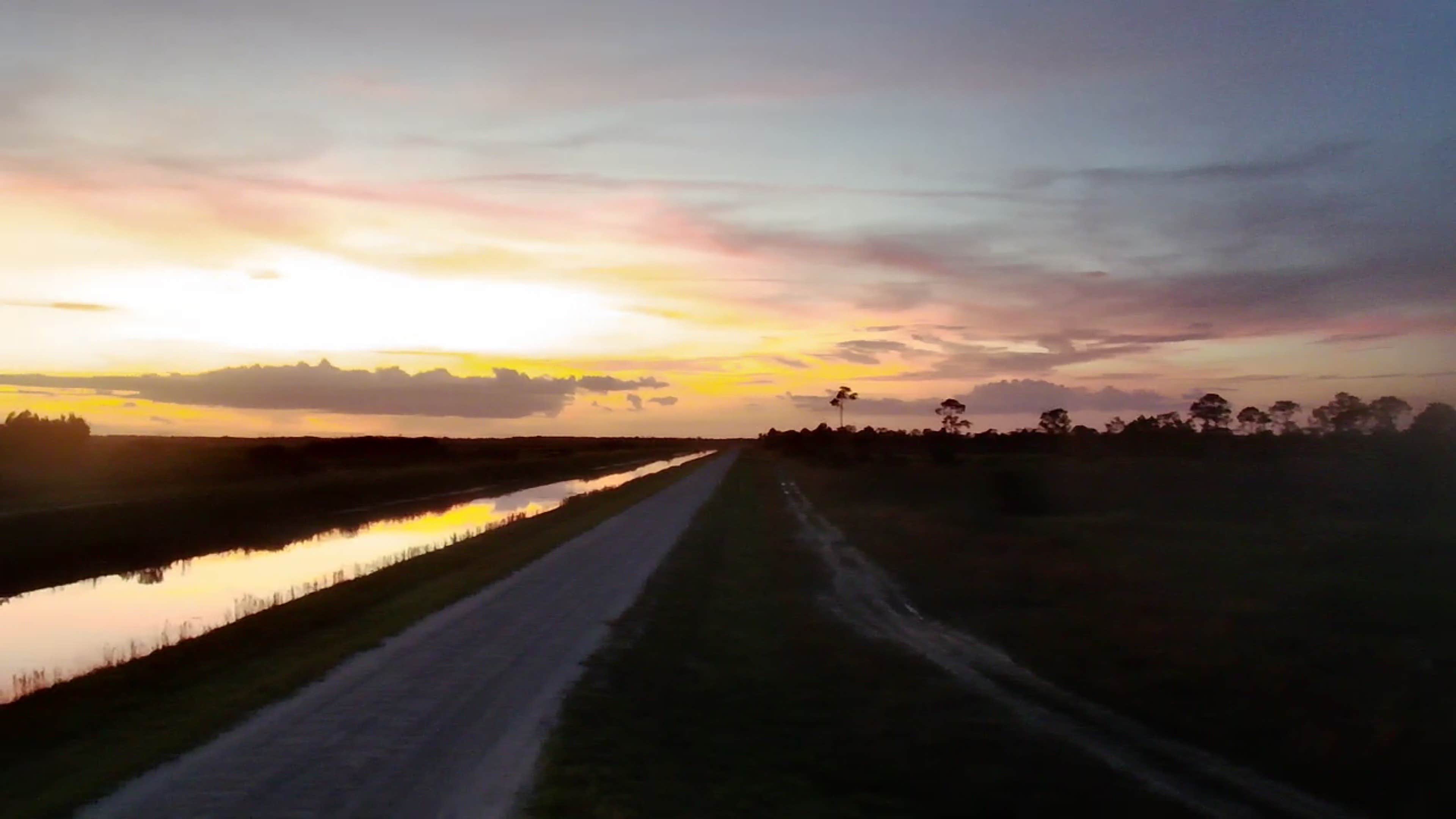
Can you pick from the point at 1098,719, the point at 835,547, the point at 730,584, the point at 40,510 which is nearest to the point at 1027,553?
the point at 835,547

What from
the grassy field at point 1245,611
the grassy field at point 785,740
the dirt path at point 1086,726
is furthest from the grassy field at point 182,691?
the grassy field at point 1245,611

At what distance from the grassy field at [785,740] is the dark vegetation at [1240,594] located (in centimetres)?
191

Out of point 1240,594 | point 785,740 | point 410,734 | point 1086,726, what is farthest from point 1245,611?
point 410,734

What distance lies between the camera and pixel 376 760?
30.0 feet

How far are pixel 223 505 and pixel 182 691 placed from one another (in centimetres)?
3709

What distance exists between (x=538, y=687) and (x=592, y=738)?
2.18 meters

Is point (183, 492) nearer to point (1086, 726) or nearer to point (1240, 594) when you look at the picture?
point (1240, 594)

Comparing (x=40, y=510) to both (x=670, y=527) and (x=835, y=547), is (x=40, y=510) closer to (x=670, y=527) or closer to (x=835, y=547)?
(x=670, y=527)

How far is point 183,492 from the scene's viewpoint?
52938 millimetres

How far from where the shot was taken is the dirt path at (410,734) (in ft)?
26.7

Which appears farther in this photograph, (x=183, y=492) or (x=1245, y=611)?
(x=183, y=492)

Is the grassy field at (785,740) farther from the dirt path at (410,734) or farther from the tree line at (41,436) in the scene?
the tree line at (41,436)

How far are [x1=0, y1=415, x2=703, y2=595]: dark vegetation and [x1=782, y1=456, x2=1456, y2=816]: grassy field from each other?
68.0 ft

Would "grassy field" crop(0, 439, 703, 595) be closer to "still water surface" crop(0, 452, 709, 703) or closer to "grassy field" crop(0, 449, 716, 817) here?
"still water surface" crop(0, 452, 709, 703)
